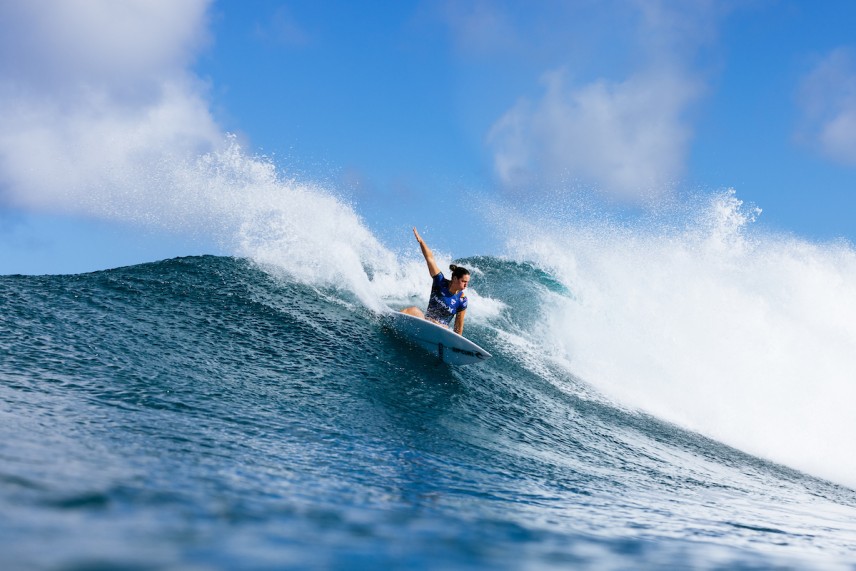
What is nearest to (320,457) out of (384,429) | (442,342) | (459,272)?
(384,429)

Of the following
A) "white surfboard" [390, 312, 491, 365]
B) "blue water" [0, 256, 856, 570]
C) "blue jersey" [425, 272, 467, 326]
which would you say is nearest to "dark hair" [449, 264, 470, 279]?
"blue jersey" [425, 272, 467, 326]

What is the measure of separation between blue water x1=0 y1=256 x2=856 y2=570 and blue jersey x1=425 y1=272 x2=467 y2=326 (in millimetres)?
824

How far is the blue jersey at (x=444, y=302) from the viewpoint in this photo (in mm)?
8633

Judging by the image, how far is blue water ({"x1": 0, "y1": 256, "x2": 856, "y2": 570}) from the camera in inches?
78.3

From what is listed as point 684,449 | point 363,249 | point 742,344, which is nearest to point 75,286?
point 363,249

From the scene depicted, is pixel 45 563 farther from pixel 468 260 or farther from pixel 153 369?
pixel 468 260

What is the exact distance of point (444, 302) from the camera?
8672mm

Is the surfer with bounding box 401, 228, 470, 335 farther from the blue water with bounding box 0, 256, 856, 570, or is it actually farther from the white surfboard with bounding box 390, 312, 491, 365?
the blue water with bounding box 0, 256, 856, 570

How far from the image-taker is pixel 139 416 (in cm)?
413

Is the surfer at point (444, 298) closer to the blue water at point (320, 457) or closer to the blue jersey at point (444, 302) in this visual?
the blue jersey at point (444, 302)

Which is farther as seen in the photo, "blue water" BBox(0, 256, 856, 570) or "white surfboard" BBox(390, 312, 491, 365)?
"white surfboard" BBox(390, 312, 491, 365)

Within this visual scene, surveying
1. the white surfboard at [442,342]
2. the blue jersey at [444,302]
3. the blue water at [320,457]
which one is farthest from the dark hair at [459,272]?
the blue water at [320,457]

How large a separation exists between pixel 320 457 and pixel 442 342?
4413 millimetres

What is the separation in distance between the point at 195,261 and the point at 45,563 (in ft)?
35.2
